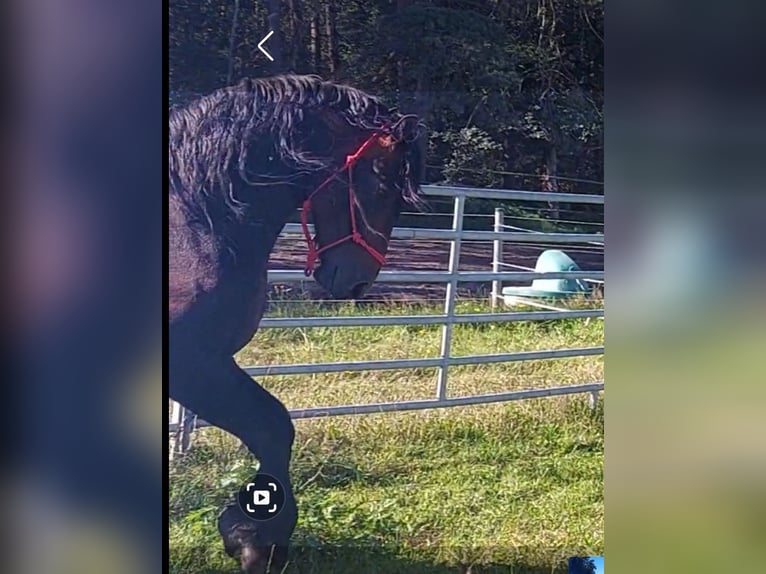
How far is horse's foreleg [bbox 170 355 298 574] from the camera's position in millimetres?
1596

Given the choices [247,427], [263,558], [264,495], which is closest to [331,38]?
[247,427]

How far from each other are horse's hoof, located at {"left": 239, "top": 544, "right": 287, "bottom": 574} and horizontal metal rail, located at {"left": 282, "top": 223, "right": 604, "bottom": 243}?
0.55m

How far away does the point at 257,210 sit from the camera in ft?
5.24

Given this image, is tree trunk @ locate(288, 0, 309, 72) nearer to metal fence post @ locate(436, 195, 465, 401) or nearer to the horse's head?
the horse's head

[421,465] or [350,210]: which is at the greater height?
[350,210]

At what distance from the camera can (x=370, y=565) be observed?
164 cm

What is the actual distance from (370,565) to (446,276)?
525mm

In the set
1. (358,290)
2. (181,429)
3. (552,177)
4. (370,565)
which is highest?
(552,177)

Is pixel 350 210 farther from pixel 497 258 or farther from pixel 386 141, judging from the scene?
pixel 497 258

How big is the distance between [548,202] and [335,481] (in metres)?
0.62

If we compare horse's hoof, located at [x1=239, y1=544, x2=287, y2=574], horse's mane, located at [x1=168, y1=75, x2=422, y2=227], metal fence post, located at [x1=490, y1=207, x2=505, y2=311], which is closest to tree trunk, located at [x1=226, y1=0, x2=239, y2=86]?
horse's mane, located at [x1=168, y1=75, x2=422, y2=227]
